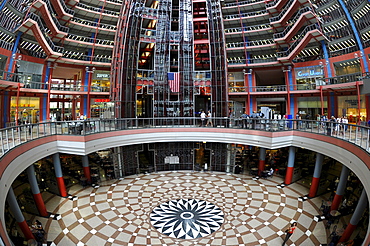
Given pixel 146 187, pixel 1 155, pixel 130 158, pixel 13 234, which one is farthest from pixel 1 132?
pixel 130 158

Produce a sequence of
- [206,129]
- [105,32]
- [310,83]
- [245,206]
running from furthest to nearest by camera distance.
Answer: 1. [105,32]
2. [310,83]
3. [206,129]
4. [245,206]

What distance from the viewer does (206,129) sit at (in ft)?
72.8

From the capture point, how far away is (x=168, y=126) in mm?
22531

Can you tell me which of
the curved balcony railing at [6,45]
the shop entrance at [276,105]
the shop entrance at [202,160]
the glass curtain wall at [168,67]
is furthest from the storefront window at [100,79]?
the shop entrance at [276,105]

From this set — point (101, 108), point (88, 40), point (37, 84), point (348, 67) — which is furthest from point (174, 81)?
point (348, 67)

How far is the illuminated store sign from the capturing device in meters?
29.4

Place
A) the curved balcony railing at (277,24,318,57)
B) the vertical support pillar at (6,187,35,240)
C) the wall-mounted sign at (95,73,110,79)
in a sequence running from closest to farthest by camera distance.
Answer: the vertical support pillar at (6,187,35,240) < the curved balcony railing at (277,24,318,57) < the wall-mounted sign at (95,73,110,79)

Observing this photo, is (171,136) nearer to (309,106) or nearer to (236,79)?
(236,79)

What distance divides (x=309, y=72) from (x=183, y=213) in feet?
85.7

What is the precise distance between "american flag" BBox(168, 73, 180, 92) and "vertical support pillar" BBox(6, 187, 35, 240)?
55.8 feet

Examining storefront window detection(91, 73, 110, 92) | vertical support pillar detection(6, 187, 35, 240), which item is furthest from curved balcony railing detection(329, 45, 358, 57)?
vertical support pillar detection(6, 187, 35, 240)

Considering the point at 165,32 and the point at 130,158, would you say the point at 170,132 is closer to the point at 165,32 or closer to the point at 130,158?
the point at 130,158

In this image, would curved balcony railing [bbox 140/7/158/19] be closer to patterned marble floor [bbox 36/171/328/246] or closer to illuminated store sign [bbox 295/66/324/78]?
patterned marble floor [bbox 36/171/328/246]

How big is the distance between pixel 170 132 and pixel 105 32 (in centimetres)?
2238
